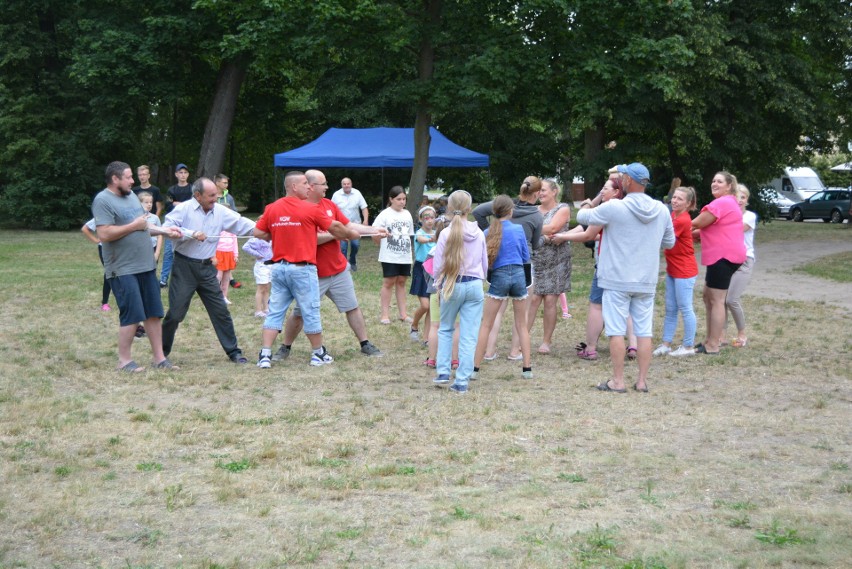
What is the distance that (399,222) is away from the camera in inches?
468

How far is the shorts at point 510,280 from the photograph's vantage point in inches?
338

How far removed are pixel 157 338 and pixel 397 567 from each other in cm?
533

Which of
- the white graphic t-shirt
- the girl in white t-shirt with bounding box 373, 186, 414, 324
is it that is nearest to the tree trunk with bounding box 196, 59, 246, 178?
the girl in white t-shirt with bounding box 373, 186, 414, 324

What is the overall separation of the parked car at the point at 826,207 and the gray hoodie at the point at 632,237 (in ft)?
111

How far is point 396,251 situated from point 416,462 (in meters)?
5.66

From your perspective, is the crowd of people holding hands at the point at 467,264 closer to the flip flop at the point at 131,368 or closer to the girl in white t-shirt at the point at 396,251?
the flip flop at the point at 131,368

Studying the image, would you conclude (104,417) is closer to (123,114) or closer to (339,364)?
(339,364)

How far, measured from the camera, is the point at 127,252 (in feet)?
28.8

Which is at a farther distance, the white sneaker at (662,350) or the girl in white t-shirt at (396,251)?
the girl in white t-shirt at (396,251)

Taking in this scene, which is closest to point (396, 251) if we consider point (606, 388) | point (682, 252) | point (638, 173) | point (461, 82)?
point (682, 252)

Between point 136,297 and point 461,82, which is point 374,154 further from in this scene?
point 136,297

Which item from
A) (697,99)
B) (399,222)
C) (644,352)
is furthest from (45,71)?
(644,352)

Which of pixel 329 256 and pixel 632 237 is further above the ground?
pixel 632 237

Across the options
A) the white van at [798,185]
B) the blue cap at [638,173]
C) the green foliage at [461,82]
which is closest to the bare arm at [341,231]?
the blue cap at [638,173]
